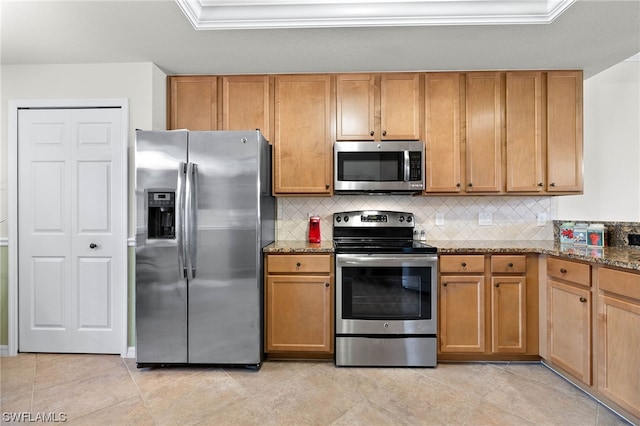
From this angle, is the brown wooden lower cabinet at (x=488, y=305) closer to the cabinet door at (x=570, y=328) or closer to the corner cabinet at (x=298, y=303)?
the cabinet door at (x=570, y=328)

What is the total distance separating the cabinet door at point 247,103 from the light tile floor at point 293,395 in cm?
198

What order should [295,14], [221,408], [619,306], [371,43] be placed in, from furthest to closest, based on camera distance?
[371,43] → [295,14] → [221,408] → [619,306]

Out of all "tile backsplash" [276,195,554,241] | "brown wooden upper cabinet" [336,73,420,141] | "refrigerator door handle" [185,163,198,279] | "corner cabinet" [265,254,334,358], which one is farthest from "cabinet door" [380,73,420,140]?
"refrigerator door handle" [185,163,198,279]

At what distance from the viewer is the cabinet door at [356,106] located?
2777mm

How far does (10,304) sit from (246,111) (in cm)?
257

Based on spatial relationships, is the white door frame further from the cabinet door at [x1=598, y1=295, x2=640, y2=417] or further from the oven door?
the cabinet door at [x1=598, y1=295, x2=640, y2=417]

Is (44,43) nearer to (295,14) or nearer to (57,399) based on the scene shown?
(295,14)

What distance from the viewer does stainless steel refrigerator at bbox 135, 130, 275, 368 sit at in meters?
2.31

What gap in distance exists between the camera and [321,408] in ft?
6.34

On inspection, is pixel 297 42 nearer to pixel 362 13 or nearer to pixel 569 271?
pixel 362 13

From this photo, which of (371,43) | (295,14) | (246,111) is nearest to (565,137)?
(371,43)

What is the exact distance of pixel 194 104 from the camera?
2.82m

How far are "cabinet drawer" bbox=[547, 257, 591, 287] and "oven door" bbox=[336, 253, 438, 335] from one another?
0.81 m

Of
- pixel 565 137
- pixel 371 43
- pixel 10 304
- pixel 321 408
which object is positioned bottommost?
pixel 321 408
